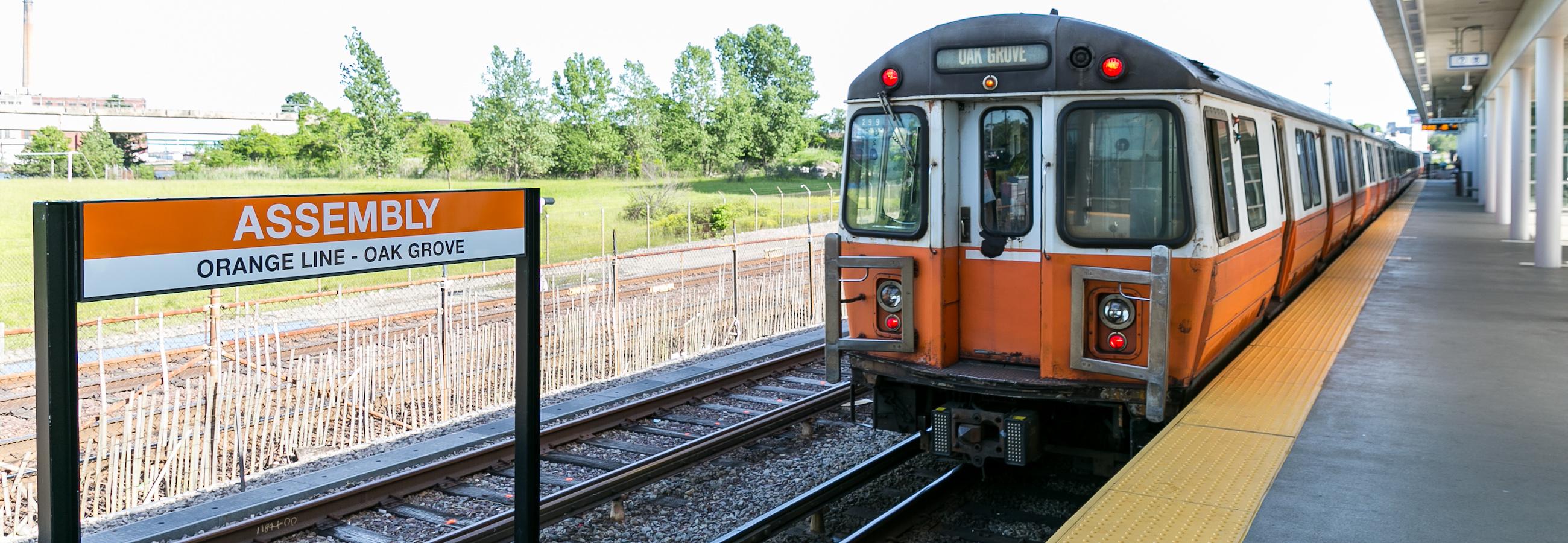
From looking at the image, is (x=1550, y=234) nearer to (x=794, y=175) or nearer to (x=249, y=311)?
(x=249, y=311)

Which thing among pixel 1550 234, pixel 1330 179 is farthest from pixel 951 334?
pixel 1550 234

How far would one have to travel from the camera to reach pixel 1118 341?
6227 mm

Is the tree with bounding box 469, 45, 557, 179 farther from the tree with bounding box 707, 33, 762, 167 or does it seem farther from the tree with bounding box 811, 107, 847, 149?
the tree with bounding box 811, 107, 847, 149

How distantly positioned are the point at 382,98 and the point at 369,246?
3584cm

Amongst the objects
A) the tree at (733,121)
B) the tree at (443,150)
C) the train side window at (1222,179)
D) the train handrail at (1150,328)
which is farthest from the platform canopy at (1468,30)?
the tree at (443,150)

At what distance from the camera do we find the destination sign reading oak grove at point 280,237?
3383 millimetres

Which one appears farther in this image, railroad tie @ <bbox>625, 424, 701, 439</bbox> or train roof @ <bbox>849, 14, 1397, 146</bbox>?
railroad tie @ <bbox>625, 424, 701, 439</bbox>

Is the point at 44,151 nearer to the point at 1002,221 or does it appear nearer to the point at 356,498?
the point at 356,498

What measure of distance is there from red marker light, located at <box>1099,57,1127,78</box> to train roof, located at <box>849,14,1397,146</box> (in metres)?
0.02

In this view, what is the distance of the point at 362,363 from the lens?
962 centimetres

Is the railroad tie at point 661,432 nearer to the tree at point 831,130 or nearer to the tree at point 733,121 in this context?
the tree at point 733,121

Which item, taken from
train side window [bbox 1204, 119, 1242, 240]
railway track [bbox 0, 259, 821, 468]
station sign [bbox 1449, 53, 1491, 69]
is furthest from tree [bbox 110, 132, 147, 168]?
train side window [bbox 1204, 119, 1242, 240]

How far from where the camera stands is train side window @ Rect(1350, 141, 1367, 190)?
17719 millimetres

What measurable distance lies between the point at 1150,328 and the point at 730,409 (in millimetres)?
4613
